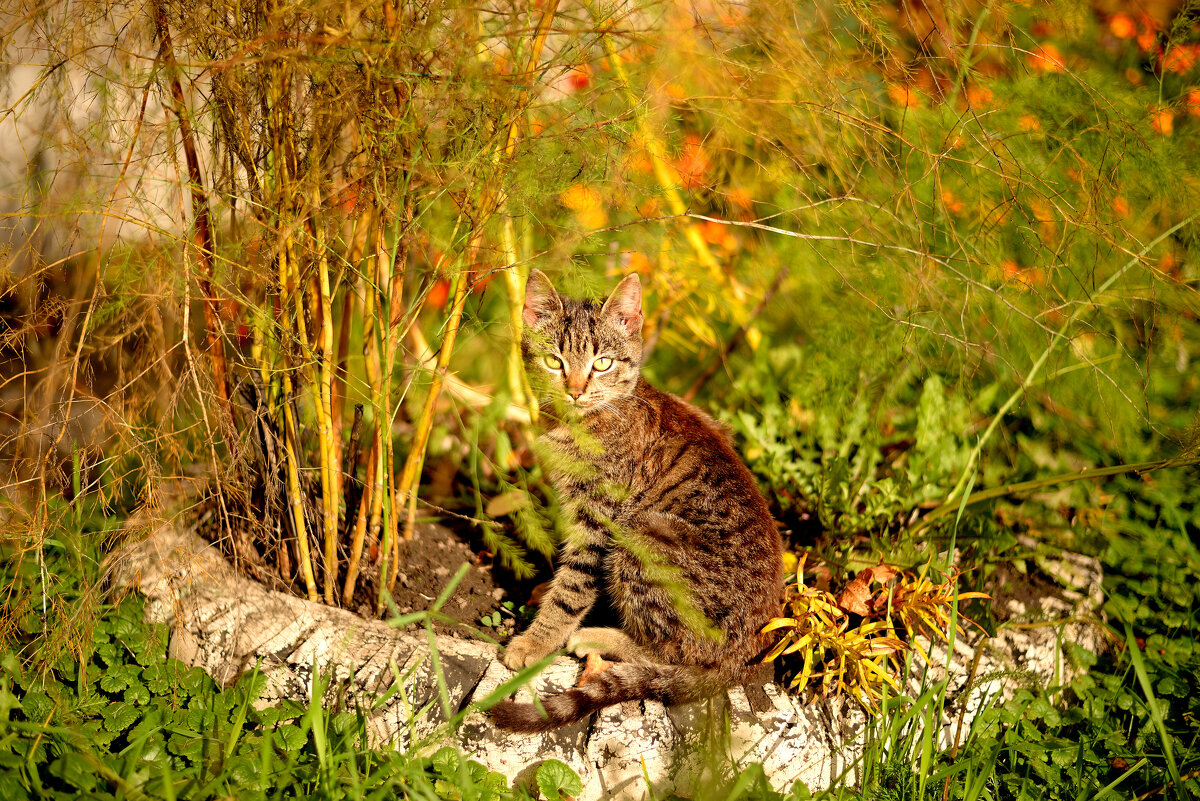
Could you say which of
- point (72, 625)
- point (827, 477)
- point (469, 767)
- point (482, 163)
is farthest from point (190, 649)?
point (827, 477)

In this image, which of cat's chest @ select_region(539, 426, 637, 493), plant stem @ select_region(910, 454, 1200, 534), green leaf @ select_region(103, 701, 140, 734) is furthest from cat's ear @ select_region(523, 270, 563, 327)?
green leaf @ select_region(103, 701, 140, 734)

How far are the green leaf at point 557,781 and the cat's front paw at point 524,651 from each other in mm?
345

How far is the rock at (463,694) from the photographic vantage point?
6.48ft

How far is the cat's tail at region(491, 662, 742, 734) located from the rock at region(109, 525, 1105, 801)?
1.3 inches

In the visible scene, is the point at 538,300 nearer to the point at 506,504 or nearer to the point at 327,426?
the point at 506,504

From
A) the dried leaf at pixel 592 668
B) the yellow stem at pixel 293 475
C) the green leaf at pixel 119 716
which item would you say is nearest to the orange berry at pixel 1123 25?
the dried leaf at pixel 592 668

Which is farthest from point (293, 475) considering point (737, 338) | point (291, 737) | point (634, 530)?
point (737, 338)

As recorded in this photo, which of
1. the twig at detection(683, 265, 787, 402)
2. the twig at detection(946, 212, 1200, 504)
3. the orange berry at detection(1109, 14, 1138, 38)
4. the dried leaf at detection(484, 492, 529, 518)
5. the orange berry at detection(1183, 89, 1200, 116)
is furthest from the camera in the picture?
the twig at detection(683, 265, 787, 402)

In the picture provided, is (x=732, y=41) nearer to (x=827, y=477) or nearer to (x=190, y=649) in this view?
(x=827, y=477)

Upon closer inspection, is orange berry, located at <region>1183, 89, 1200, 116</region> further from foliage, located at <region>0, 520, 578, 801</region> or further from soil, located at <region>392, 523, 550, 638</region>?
foliage, located at <region>0, 520, 578, 801</region>

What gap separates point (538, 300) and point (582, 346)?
215 millimetres

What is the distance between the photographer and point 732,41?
83.2 inches

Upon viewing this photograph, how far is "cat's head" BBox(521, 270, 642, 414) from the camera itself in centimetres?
261

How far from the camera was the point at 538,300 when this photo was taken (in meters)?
2.64
